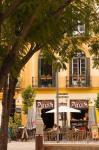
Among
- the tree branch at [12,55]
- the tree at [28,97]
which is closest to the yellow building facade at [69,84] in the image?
the tree at [28,97]

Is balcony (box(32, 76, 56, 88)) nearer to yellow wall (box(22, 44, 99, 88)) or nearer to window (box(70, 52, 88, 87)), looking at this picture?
yellow wall (box(22, 44, 99, 88))

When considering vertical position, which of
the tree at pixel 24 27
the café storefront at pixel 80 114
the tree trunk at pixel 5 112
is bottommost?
the tree trunk at pixel 5 112

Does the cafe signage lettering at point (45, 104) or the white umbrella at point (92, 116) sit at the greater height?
the cafe signage lettering at point (45, 104)

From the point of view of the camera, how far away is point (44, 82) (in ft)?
163

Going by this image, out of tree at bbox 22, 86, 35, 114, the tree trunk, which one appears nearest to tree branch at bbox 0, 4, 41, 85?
the tree trunk

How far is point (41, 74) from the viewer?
50.1 metres

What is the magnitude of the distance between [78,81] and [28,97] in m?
4.96

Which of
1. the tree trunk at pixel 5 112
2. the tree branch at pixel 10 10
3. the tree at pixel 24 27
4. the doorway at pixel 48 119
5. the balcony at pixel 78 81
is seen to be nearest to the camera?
the tree branch at pixel 10 10

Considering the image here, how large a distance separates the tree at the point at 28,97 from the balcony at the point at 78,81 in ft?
12.4

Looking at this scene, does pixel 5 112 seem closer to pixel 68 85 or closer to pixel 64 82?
pixel 68 85

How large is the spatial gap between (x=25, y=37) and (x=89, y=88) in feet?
134

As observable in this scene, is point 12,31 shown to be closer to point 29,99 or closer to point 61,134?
point 61,134

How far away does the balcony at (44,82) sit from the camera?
49.4 metres

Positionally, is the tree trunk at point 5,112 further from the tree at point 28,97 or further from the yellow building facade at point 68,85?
the yellow building facade at point 68,85
